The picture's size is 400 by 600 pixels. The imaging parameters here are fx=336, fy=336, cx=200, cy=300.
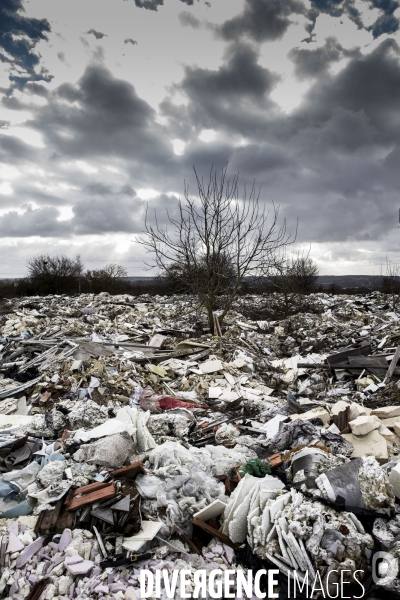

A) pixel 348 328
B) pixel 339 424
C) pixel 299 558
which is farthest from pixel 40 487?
pixel 348 328

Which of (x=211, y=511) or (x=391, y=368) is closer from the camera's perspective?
(x=211, y=511)

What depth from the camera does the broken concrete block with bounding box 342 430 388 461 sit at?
12.5 feet

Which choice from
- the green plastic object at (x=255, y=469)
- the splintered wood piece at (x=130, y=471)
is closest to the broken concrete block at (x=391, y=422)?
the green plastic object at (x=255, y=469)

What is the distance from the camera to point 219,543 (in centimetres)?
291

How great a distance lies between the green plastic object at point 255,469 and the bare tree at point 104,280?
88.9ft

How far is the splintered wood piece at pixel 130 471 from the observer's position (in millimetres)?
3387

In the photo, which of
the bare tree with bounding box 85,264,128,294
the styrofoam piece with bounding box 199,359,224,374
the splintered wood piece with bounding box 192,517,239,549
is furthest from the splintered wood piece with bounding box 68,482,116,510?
the bare tree with bounding box 85,264,128,294

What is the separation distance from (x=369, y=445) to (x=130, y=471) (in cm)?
278

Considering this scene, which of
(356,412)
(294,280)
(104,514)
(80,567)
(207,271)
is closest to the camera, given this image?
(80,567)

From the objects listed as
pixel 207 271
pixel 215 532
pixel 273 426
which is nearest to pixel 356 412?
pixel 273 426

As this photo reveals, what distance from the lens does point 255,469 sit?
3.46 metres

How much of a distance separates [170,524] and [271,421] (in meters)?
2.52

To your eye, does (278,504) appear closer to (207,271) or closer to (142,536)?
(142,536)

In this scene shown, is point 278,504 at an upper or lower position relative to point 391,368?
lower
